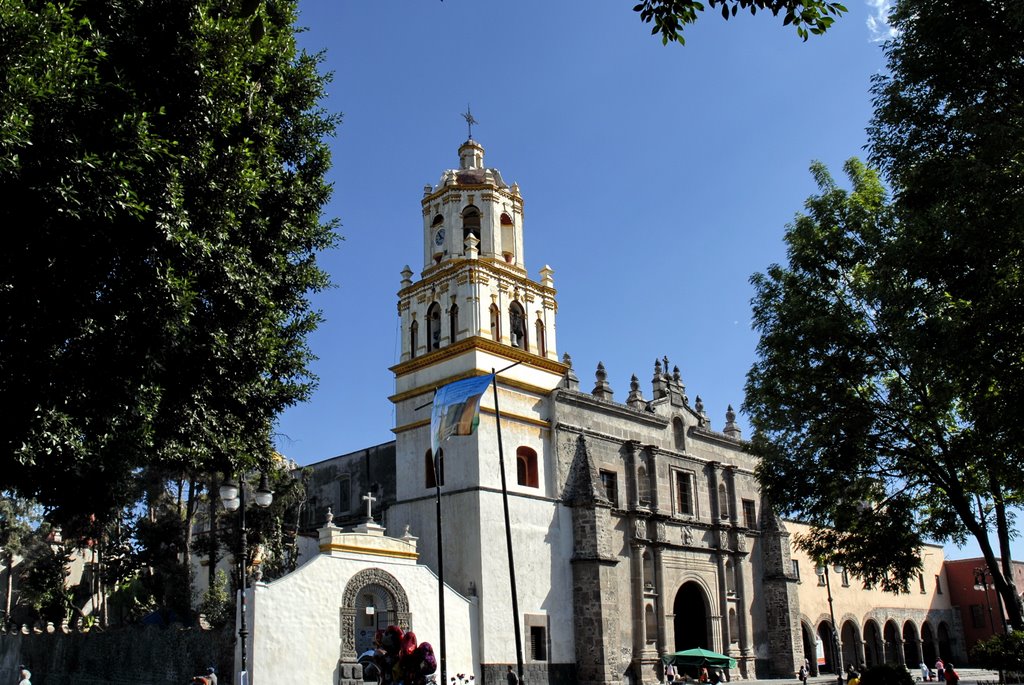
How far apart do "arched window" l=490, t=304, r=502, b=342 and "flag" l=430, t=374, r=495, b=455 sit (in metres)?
8.01

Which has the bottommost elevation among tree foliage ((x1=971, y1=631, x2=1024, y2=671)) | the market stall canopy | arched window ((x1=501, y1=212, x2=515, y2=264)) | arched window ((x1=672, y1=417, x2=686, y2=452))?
the market stall canopy

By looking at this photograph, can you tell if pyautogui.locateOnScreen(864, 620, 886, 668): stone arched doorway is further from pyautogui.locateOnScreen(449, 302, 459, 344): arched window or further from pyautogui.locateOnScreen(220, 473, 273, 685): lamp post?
pyautogui.locateOnScreen(220, 473, 273, 685): lamp post

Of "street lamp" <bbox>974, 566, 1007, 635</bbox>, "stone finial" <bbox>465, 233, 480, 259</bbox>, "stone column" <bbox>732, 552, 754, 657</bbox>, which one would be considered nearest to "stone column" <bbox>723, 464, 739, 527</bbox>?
"stone column" <bbox>732, 552, 754, 657</bbox>

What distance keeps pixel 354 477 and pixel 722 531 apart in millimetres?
14072

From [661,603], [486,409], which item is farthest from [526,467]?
[661,603]

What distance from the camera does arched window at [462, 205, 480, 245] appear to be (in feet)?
106

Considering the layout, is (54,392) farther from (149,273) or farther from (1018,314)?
(1018,314)

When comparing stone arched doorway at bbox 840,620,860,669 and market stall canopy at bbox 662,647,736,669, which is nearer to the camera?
market stall canopy at bbox 662,647,736,669

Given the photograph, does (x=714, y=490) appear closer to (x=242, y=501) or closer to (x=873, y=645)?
(x=873, y=645)

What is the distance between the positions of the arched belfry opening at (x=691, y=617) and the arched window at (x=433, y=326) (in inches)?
504

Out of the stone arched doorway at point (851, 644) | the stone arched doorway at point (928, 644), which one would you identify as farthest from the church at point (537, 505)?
the stone arched doorway at point (928, 644)

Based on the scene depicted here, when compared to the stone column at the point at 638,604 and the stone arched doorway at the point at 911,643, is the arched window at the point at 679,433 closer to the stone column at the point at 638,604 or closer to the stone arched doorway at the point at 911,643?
the stone column at the point at 638,604

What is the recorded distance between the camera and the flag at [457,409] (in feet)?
69.5

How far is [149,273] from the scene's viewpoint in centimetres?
1196
